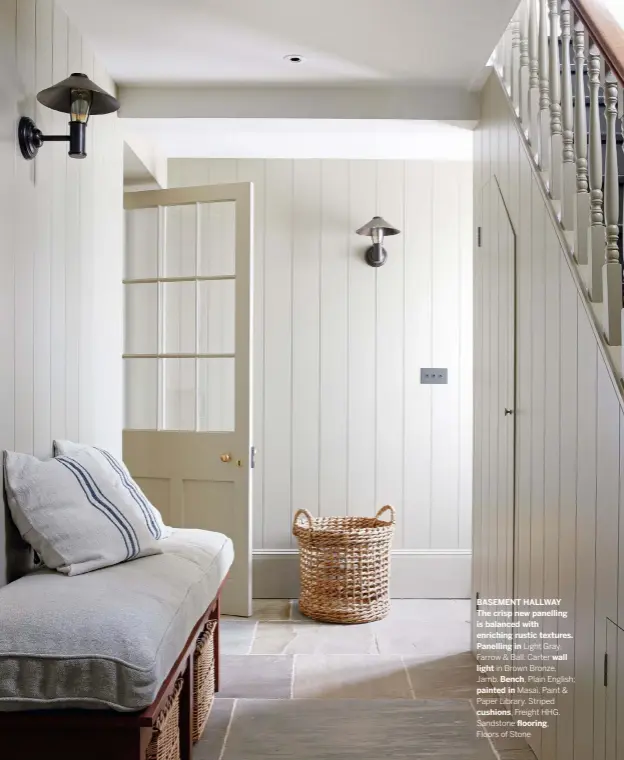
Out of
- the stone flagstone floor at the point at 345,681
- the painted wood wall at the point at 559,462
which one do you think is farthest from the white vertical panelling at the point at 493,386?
the stone flagstone floor at the point at 345,681

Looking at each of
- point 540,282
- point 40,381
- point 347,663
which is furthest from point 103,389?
point 540,282

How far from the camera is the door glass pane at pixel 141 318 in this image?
13.7 ft

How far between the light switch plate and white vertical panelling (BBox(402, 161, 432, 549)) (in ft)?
0.09

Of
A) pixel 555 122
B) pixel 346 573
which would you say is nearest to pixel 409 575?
pixel 346 573

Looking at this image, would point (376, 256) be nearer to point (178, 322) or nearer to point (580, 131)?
point (178, 322)

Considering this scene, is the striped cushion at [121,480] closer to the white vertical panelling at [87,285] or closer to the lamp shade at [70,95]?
the white vertical panelling at [87,285]

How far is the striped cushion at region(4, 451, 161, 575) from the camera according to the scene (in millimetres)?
2104

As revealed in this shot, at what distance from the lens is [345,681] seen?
3.17 metres

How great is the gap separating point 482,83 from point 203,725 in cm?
276

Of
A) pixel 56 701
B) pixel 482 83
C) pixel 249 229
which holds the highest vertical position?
pixel 482 83

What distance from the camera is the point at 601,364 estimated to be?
187cm

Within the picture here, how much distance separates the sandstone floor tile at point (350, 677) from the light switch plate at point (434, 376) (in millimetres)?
1598

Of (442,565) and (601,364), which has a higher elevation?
(601,364)

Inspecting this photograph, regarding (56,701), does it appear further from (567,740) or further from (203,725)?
(567,740)
